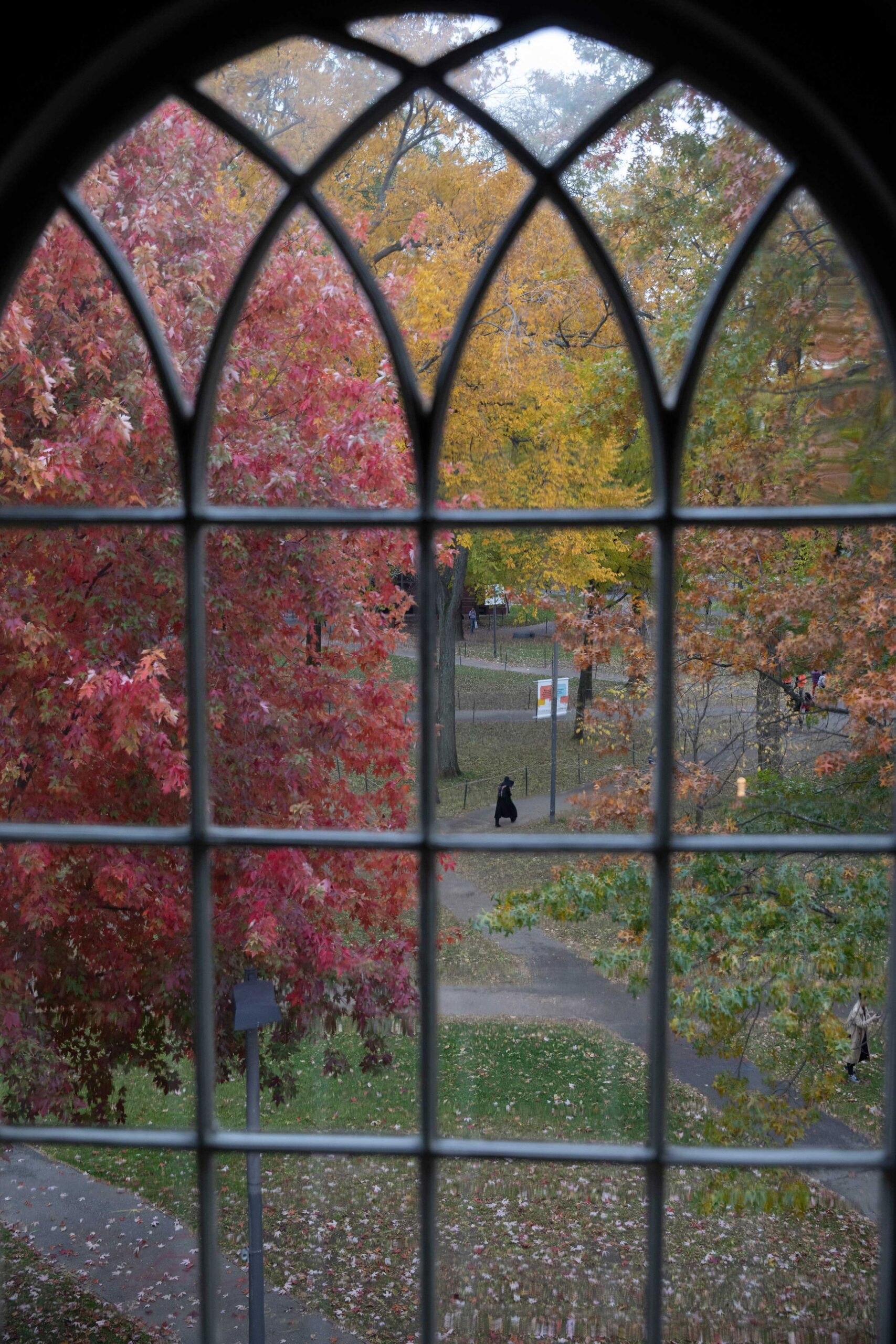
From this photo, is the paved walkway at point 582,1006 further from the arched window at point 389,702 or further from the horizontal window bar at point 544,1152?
the horizontal window bar at point 544,1152

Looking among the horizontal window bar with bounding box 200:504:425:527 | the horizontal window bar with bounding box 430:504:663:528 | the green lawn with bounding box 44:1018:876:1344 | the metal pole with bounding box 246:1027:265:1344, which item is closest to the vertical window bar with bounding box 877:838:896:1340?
the horizontal window bar with bounding box 430:504:663:528

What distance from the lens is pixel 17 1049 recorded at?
4207 mm

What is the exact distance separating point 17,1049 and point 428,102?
5316 millimetres

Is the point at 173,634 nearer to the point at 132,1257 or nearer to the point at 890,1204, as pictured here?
the point at 132,1257

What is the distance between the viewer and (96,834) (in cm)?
146

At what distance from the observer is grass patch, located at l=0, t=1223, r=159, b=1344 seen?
15.0ft

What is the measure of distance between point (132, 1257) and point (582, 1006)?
3.33 meters

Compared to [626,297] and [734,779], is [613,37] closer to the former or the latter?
[626,297]

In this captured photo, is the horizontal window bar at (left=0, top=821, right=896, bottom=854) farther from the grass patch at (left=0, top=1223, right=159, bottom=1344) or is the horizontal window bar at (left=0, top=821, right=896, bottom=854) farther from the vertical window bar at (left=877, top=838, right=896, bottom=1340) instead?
the grass patch at (left=0, top=1223, right=159, bottom=1344)

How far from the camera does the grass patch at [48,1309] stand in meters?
4.56

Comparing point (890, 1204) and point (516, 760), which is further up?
point (890, 1204)

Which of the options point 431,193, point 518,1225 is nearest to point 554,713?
point 518,1225

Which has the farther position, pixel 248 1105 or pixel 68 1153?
pixel 68 1153

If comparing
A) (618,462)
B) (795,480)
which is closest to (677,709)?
(618,462)
